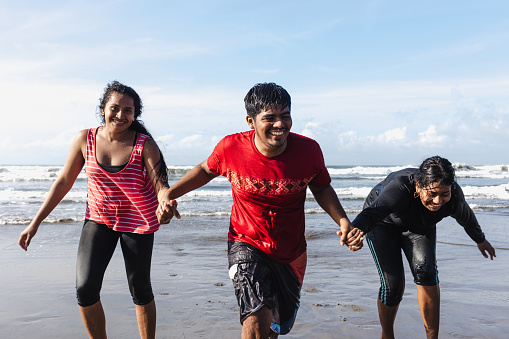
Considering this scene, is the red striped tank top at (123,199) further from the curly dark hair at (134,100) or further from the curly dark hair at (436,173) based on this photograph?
the curly dark hair at (436,173)

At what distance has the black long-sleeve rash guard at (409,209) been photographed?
12.6ft

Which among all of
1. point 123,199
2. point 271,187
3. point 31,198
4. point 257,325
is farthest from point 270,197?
point 31,198

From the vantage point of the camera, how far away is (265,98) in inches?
127

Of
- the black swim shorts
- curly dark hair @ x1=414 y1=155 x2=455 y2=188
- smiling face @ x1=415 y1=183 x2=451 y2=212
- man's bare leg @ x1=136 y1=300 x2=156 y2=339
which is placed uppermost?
curly dark hair @ x1=414 y1=155 x2=455 y2=188

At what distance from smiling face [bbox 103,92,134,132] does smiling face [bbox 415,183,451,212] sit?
7.65 ft

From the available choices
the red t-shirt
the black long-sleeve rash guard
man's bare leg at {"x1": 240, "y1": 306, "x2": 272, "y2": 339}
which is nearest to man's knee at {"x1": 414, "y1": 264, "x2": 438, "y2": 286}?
the black long-sleeve rash guard

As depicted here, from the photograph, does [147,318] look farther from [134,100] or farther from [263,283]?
[134,100]

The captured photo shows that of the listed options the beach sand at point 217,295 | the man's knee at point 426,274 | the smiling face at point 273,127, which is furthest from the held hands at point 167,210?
the man's knee at point 426,274

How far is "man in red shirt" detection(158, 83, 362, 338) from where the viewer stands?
3.21 metres

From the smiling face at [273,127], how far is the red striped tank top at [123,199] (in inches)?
41.1

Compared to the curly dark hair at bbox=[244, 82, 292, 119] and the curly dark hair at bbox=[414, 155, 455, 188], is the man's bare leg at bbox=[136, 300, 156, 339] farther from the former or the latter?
the curly dark hair at bbox=[414, 155, 455, 188]

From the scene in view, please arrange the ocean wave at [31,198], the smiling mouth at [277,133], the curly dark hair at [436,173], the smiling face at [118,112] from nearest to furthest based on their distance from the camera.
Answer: the smiling mouth at [277,133]
the curly dark hair at [436,173]
the smiling face at [118,112]
the ocean wave at [31,198]

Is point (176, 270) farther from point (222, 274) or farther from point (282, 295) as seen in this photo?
point (282, 295)

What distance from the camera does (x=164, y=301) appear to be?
Answer: 5.44m
